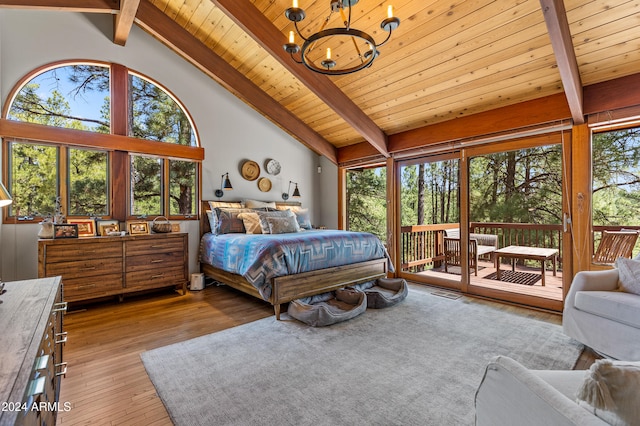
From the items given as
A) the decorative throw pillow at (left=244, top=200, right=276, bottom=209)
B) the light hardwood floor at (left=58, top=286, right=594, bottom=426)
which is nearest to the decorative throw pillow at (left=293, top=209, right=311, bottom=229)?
the decorative throw pillow at (left=244, top=200, right=276, bottom=209)

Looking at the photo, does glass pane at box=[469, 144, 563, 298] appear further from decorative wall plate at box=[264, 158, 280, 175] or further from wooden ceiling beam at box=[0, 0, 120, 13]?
wooden ceiling beam at box=[0, 0, 120, 13]

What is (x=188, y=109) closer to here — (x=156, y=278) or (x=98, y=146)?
(x=98, y=146)

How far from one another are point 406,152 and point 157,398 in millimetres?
4355

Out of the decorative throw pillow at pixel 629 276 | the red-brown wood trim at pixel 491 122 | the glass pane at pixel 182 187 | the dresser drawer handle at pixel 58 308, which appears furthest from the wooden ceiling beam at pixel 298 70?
the decorative throw pillow at pixel 629 276

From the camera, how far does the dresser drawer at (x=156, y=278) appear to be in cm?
359

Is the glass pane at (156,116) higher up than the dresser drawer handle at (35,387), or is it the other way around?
the glass pane at (156,116)

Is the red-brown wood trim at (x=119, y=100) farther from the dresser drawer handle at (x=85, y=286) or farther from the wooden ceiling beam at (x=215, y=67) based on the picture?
the dresser drawer handle at (x=85, y=286)

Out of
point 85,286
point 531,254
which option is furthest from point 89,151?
point 531,254

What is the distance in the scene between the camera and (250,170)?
16.8 feet

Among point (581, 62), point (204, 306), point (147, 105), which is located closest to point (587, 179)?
point (581, 62)

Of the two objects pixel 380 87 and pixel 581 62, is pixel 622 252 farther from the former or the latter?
pixel 380 87

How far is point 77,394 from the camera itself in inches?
72.2

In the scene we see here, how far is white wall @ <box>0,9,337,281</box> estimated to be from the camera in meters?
3.27

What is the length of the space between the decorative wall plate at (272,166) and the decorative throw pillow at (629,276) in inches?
185
